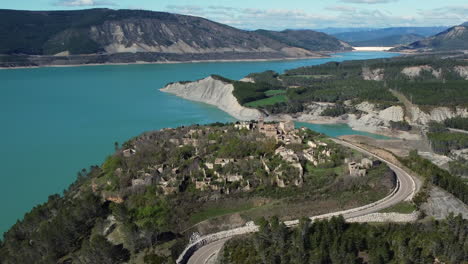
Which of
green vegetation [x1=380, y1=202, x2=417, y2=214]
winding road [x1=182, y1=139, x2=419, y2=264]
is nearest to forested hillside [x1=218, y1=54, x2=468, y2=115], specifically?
winding road [x1=182, y1=139, x2=419, y2=264]

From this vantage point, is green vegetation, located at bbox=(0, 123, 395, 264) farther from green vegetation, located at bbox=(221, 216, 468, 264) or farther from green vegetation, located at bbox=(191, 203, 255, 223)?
green vegetation, located at bbox=(221, 216, 468, 264)

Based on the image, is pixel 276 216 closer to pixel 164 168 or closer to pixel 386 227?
pixel 386 227

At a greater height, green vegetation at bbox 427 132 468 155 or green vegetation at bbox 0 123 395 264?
green vegetation at bbox 0 123 395 264

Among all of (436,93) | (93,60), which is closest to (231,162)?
(436,93)

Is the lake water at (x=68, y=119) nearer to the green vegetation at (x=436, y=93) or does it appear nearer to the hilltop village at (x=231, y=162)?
the hilltop village at (x=231, y=162)

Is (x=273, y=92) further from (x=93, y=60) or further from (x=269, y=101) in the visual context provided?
(x=93, y=60)
